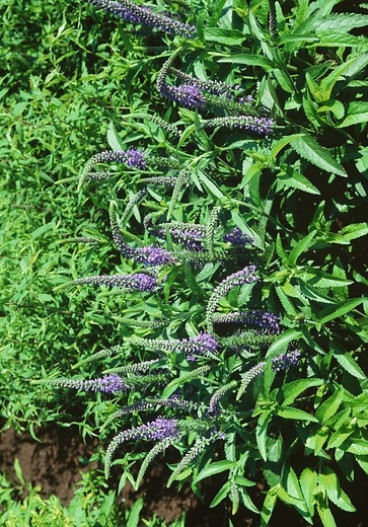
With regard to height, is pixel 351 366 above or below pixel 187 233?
below

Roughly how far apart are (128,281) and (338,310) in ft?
2.96

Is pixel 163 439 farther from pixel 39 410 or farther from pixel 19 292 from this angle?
pixel 39 410

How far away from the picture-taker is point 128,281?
2.66 meters

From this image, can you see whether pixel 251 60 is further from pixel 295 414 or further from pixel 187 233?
pixel 295 414

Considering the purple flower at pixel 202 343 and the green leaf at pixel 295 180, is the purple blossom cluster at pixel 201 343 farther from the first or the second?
the green leaf at pixel 295 180

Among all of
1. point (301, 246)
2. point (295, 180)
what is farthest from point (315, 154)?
point (301, 246)

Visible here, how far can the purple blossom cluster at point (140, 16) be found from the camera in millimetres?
2518

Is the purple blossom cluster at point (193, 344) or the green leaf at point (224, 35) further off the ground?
the green leaf at point (224, 35)

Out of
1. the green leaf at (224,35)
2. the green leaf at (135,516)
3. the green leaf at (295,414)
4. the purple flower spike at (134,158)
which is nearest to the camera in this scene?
the green leaf at (295,414)

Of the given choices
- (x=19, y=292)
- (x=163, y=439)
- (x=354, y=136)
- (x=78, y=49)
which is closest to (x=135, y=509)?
(x=163, y=439)

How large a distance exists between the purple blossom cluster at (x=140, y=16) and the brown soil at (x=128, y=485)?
2552 mm

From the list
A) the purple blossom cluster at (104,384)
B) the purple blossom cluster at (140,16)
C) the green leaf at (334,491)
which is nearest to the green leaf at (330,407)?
the green leaf at (334,491)

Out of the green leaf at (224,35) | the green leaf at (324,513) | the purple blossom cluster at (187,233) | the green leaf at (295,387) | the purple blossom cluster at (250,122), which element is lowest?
the green leaf at (324,513)

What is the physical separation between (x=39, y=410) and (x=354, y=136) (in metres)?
2.79
